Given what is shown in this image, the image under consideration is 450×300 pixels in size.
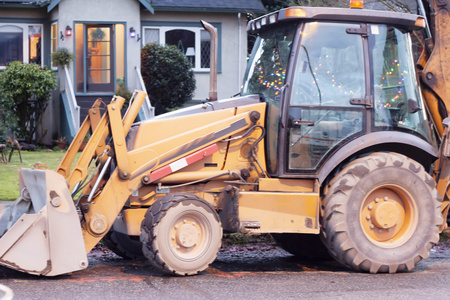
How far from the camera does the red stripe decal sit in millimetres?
7213

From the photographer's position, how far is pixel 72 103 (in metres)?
21.5

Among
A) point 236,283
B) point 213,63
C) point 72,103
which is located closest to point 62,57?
point 72,103

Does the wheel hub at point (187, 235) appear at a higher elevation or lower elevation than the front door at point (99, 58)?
lower

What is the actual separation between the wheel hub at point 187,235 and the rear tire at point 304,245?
73.1 inches

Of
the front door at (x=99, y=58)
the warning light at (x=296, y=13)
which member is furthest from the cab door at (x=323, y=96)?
the front door at (x=99, y=58)

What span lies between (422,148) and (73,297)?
3.80 metres

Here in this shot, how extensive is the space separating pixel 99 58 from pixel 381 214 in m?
16.9

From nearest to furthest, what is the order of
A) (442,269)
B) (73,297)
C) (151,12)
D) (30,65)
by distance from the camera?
(73,297) → (442,269) → (30,65) → (151,12)

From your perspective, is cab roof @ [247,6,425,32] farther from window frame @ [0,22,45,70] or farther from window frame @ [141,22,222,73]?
window frame @ [0,22,45,70]

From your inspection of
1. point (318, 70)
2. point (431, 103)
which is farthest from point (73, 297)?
point (431, 103)

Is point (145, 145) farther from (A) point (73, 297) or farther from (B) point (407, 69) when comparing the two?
(B) point (407, 69)

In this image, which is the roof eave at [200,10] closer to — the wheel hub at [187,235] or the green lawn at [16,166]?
the green lawn at [16,166]

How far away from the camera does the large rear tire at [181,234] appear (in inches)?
270

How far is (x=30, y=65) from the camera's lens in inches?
836
